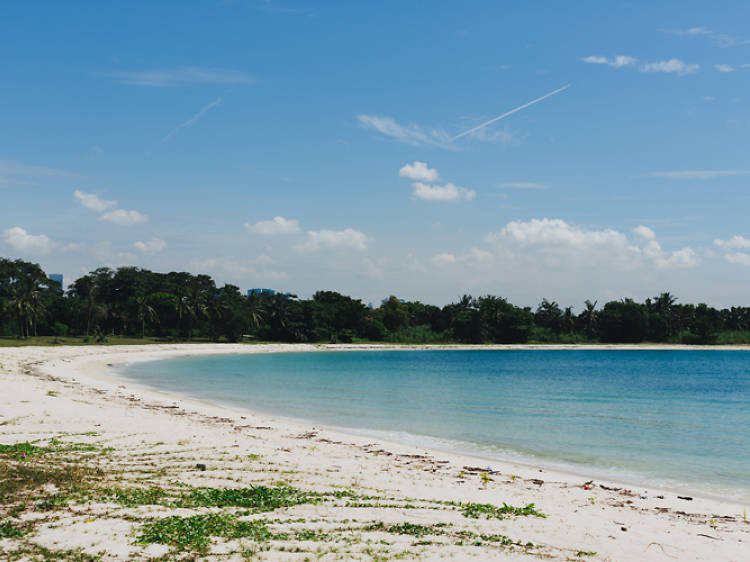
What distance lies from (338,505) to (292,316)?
100534mm

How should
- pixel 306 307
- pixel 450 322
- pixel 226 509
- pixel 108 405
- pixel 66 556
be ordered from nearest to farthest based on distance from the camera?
pixel 66 556 → pixel 226 509 → pixel 108 405 → pixel 306 307 → pixel 450 322

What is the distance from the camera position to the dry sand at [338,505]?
7.84 metres

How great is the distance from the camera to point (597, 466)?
16641 mm

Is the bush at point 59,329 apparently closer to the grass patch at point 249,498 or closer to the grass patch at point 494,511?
the grass patch at point 249,498

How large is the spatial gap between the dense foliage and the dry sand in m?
70.1

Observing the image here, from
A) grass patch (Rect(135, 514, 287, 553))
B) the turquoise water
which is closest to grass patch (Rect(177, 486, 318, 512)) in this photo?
grass patch (Rect(135, 514, 287, 553))

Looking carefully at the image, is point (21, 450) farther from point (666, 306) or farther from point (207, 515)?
point (666, 306)

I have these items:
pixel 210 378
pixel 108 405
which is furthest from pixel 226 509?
pixel 210 378

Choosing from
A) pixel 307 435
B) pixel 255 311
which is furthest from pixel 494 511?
pixel 255 311

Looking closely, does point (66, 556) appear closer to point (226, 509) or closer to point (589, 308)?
point (226, 509)

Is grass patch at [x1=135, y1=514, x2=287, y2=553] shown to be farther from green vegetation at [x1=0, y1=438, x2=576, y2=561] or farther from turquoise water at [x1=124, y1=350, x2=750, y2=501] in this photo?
turquoise water at [x1=124, y1=350, x2=750, y2=501]

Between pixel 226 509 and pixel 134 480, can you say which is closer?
pixel 226 509

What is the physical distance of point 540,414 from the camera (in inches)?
1083

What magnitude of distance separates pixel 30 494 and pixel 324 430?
1238cm
